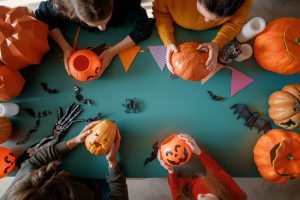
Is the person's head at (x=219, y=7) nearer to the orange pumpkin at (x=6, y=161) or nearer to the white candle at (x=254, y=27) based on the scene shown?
the white candle at (x=254, y=27)

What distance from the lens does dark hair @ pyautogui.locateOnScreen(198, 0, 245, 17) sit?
0.81 metres

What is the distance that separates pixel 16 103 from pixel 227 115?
3.11 ft

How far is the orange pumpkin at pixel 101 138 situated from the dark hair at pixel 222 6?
563mm

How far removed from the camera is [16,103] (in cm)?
112

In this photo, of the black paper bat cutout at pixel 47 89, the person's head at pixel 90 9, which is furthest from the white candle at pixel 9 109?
the person's head at pixel 90 9

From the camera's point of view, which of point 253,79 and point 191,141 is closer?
point 191,141

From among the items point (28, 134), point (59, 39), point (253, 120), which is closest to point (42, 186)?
point (28, 134)

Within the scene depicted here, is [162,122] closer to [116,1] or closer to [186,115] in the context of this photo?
[186,115]

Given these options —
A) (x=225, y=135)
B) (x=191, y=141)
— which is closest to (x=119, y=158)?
(x=191, y=141)

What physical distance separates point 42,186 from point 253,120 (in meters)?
0.86

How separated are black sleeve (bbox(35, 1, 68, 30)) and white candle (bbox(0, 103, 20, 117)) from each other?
1.26ft

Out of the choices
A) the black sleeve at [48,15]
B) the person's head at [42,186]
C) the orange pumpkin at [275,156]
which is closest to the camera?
the person's head at [42,186]

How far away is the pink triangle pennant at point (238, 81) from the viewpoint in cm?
107

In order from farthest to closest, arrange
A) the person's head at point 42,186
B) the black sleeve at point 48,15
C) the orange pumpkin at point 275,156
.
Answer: the black sleeve at point 48,15
the orange pumpkin at point 275,156
the person's head at point 42,186
